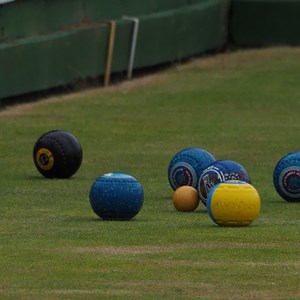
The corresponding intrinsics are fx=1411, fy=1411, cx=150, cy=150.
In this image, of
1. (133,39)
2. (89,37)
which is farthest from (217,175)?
(133,39)

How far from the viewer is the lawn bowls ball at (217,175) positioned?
1420cm

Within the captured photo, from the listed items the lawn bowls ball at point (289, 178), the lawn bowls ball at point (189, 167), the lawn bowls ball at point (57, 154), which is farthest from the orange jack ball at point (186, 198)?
the lawn bowls ball at point (57, 154)

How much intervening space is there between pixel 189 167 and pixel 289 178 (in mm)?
1145

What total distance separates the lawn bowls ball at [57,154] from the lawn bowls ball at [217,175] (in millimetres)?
3857

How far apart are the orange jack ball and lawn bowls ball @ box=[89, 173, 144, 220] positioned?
1071mm

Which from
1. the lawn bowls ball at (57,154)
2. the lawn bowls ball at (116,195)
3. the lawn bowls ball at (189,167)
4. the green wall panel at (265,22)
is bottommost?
the green wall panel at (265,22)

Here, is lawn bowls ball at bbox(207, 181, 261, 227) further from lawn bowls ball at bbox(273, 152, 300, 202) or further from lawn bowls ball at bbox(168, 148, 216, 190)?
lawn bowls ball at bbox(168, 148, 216, 190)

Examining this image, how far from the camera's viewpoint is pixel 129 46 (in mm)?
29750

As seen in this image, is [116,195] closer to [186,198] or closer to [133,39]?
[186,198]

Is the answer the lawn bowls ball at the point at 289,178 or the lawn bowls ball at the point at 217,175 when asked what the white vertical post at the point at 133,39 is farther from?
the lawn bowls ball at the point at 217,175

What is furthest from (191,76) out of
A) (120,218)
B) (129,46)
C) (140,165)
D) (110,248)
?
(110,248)

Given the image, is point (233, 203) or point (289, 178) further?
point (289, 178)

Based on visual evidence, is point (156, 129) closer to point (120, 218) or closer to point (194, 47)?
point (194, 47)

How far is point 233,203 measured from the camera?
42.6ft
